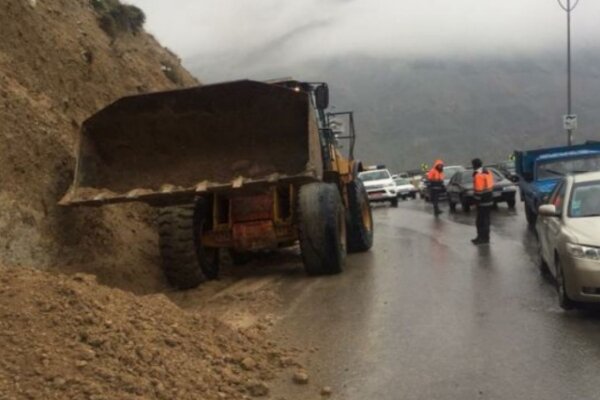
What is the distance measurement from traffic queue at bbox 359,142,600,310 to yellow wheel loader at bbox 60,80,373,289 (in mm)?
3276

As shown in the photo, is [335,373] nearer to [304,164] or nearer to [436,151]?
[304,164]

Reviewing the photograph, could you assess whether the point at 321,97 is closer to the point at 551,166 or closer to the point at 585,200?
the point at 585,200

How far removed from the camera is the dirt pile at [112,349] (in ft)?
17.1

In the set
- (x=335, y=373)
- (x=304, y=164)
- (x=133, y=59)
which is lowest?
(x=335, y=373)

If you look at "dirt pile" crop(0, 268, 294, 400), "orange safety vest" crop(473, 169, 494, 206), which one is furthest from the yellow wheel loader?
"orange safety vest" crop(473, 169, 494, 206)

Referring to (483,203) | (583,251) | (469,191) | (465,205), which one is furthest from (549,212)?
(465,205)

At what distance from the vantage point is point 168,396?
5434 millimetres

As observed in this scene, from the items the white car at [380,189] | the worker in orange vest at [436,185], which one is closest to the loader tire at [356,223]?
the worker in orange vest at [436,185]

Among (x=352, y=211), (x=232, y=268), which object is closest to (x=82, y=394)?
(x=232, y=268)

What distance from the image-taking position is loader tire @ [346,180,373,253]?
14781mm

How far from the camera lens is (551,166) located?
59.9ft

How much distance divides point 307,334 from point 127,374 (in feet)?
9.08

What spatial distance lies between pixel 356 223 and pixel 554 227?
19.3 ft

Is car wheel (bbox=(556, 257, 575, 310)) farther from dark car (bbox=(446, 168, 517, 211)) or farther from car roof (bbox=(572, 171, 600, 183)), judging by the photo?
dark car (bbox=(446, 168, 517, 211))
